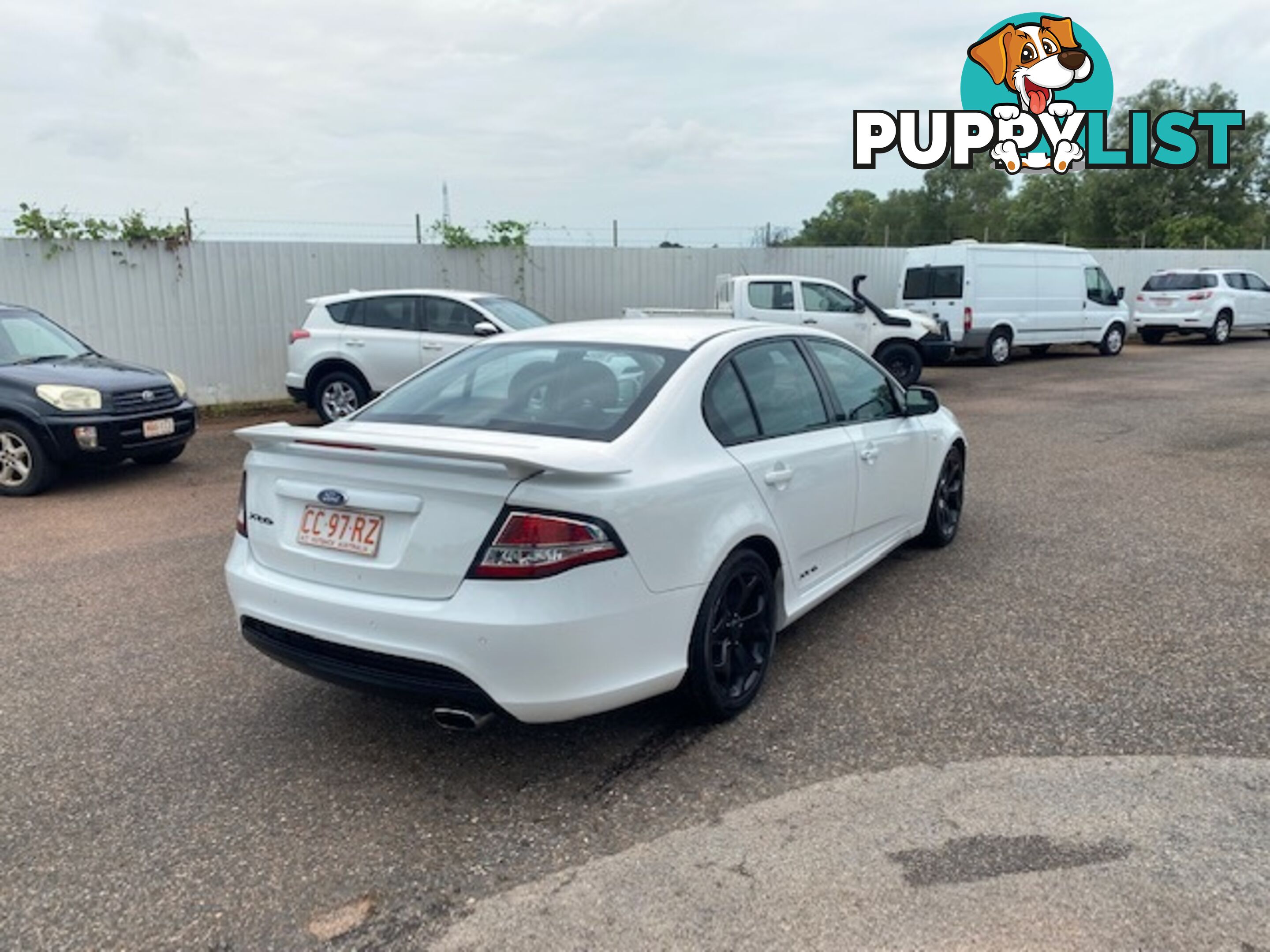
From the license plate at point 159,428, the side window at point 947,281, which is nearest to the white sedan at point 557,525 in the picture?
the license plate at point 159,428

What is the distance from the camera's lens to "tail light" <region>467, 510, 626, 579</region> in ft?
9.28

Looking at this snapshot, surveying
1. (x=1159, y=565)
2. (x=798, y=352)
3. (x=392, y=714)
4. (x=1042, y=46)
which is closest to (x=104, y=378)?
(x=392, y=714)

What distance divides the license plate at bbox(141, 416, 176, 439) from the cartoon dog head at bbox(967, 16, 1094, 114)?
16112 millimetres

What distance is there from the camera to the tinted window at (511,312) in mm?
10867

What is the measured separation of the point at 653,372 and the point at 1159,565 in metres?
3.54

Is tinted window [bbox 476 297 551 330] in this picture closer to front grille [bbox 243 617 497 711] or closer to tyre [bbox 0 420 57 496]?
tyre [bbox 0 420 57 496]

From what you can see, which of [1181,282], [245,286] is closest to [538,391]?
[245,286]

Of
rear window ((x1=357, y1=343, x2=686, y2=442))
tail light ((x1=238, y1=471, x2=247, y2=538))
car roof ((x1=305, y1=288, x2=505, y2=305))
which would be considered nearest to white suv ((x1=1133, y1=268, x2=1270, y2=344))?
car roof ((x1=305, y1=288, x2=505, y2=305))

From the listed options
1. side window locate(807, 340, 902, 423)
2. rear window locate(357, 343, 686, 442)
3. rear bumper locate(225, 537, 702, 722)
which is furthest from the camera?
side window locate(807, 340, 902, 423)

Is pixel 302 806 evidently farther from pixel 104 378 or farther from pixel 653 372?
pixel 104 378

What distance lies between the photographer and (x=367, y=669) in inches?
118

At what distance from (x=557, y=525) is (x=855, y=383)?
96.1 inches

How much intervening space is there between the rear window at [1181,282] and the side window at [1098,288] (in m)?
3.17

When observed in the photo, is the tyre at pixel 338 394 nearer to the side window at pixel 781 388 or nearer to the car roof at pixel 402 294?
the car roof at pixel 402 294
